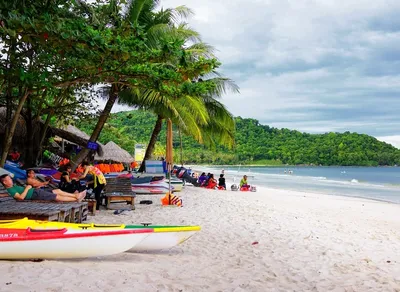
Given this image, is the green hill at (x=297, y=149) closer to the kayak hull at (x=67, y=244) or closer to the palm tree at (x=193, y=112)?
the palm tree at (x=193, y=112)

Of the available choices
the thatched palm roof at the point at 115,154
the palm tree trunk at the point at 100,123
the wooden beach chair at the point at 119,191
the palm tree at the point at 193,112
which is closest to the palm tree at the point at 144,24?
the palm tree trunk at the point at 100,123

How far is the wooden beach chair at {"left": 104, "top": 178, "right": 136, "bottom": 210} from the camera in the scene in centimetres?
831

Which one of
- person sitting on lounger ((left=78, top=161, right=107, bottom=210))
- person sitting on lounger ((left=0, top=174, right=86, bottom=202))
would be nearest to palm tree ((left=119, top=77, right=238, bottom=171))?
person sitting on lounger ((left=78, top=161, right=107, bottom=210))

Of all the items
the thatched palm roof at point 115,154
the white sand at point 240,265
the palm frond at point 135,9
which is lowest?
the white sand at point 240,265

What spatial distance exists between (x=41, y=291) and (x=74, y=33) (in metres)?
2.69

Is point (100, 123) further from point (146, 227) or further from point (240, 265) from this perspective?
point (240, 265)

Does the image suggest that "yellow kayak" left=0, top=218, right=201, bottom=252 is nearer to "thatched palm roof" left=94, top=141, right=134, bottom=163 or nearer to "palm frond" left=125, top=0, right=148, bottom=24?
"palm frond" left=125, top=0, right=148, bottom=24

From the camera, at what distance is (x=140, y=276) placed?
383 cm

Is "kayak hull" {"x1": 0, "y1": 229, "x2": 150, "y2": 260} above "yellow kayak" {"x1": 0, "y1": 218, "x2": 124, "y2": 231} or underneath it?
underneath

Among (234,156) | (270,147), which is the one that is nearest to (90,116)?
(270,147)

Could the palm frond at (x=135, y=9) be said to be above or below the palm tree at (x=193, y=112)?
above

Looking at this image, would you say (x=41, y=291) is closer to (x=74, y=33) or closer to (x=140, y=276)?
(x=140, y=276)

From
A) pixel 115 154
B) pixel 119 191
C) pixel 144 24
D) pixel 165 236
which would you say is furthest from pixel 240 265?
pixel 115 154

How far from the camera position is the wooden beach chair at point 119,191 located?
8312mm
